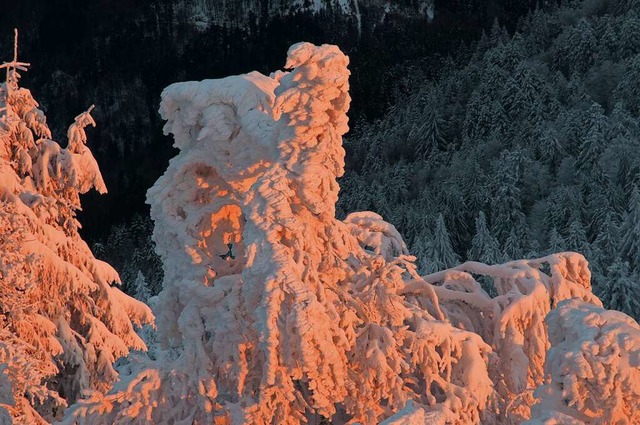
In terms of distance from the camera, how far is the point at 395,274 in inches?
350

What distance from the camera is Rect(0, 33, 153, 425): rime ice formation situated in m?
12.6

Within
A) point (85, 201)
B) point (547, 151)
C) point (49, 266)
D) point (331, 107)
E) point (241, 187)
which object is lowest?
point (85, 201)

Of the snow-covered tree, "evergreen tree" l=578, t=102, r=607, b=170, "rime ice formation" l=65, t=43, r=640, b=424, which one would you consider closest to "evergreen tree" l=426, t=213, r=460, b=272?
"evergreen tree" l=578, t=102, r=607, b=170

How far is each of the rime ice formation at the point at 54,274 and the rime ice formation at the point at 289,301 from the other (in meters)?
2.87

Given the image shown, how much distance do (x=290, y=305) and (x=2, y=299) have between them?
4.30 meters

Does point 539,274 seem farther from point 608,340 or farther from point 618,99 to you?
point 618,99

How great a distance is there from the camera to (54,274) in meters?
13.3

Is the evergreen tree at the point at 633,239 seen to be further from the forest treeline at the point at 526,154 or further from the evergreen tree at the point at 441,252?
the evergreen tree at the point at 441,252

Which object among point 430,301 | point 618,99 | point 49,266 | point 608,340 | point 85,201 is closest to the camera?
point 608,340

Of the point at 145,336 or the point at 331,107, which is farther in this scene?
the point at 145,336

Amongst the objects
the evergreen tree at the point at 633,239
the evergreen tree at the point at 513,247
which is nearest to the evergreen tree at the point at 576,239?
the evergreen tree at the point at 513,247

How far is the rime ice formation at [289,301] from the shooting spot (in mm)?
Answer: 8523

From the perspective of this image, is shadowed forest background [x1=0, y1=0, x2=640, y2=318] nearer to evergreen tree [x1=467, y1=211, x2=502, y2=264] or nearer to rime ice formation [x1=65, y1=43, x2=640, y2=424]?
evergreen tree [x1=467, y1=211, x2=502, y2=264]

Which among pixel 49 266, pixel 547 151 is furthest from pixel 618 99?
pixel 49 266
